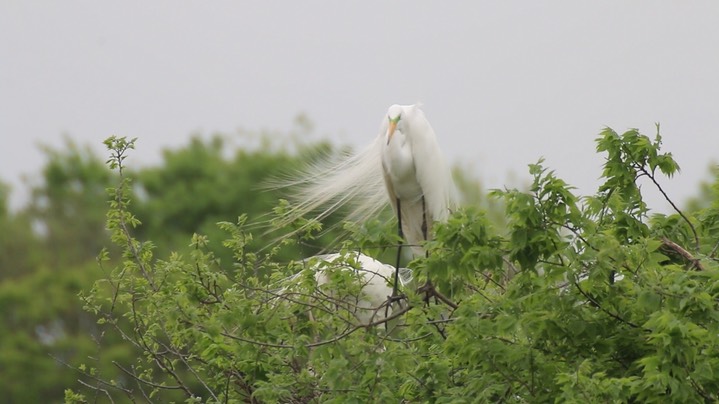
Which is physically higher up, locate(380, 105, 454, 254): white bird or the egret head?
the egret head

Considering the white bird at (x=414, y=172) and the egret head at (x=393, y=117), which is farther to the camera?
the white bird at (x=414, y=172)

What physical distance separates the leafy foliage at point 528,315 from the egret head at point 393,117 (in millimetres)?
1769

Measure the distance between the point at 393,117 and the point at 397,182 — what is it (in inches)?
15.6

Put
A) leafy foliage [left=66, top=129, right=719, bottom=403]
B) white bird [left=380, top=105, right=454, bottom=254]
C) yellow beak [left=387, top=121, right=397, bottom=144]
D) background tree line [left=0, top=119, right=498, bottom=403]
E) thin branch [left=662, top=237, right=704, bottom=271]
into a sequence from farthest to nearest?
background tree line [left=0, top=119, right=498, bottom=403] → white bird [left=380, top=105, right=454, bottom=254] → yellow beak [left=387, top=121, right=397, bottom=144] → thin branch [left=662, top=237, right=704, bottom=271] → leafy foliage [left=66, top=129, right=719, bottom=403]

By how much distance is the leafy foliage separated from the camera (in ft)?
14.0

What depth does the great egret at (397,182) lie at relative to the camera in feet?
24.6

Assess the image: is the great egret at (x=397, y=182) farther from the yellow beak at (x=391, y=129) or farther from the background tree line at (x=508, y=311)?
the background tree line at (x=508, y=311)

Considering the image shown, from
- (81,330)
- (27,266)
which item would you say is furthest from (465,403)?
(27,266)

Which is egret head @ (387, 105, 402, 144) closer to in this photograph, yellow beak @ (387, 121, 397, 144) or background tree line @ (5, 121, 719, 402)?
yellow beak @ (387, 121, 397, 144)

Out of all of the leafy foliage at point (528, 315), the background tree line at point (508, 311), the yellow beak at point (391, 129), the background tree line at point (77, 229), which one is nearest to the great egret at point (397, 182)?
the yellow beak at point (391, 129)

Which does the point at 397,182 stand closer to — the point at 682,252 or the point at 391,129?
the point at 391,129

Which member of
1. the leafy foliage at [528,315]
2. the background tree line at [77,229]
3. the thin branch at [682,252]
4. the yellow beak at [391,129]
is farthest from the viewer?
the background tree line at [77,229]

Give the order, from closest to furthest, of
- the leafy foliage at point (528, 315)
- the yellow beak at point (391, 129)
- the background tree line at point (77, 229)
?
the leafy foliage at point (528, 315) < the yellow beak at point (391, 129) < the background tree line at point (77, 229)

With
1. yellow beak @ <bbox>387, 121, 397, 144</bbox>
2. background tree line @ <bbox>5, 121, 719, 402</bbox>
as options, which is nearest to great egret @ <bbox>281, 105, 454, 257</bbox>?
yellow beak @ <bbox>387, 121, 397, 144</bbox>
